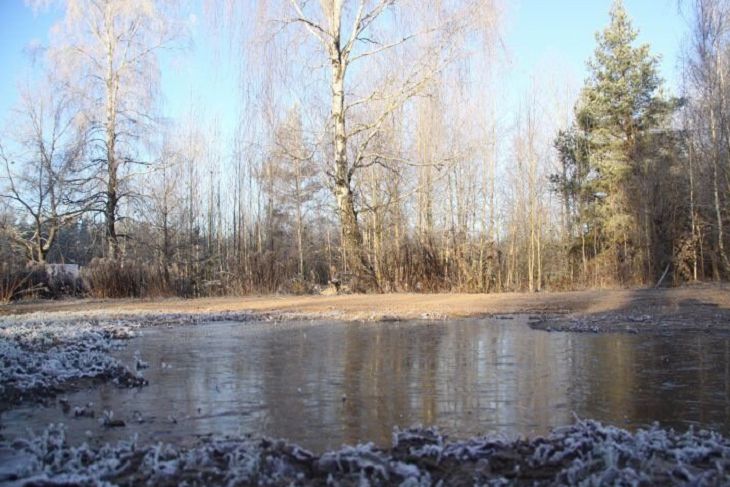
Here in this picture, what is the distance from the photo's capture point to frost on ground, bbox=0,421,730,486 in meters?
1.94

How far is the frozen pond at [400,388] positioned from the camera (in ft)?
9.03

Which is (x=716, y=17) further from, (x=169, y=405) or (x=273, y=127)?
(x=169, y=405)

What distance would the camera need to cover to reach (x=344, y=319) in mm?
8086

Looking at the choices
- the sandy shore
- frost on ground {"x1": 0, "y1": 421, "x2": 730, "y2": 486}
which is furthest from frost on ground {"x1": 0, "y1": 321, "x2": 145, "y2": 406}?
the sandy shore

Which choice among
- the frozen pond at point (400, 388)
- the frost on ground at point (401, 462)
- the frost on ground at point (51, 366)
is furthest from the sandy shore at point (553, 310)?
the frost on ground at point (401, 462)

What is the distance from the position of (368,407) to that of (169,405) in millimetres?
1062

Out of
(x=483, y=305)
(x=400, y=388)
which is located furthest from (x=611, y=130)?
(x=400, y=388)

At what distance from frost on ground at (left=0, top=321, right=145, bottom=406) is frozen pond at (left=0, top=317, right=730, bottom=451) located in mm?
194

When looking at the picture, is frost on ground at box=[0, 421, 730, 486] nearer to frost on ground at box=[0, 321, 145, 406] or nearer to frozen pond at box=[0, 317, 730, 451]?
frozen pond at box=[0, 317, 730, 451]

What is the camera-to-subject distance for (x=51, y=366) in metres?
3.79

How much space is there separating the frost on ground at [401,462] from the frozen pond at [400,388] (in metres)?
0.27

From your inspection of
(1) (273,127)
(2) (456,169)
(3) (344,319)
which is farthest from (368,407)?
(2) (456,169)

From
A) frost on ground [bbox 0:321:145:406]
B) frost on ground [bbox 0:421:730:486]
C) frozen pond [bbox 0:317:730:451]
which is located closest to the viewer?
frost on ground [bbox 0:421:730:486]

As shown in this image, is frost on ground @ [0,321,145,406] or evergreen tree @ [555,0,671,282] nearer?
frost on ground @ [0,321,145,406]
